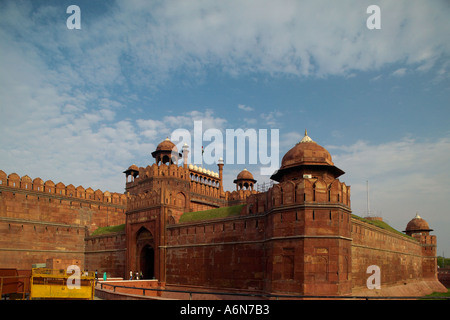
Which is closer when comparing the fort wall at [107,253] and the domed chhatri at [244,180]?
the fort wall at [107,253]

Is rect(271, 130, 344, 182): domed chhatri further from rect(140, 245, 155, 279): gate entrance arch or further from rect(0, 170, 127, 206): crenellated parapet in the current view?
rect(0, 170, 127, 206): crenellated parapet

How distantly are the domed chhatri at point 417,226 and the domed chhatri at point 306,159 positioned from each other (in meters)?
29.4

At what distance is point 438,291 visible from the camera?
45156 mm

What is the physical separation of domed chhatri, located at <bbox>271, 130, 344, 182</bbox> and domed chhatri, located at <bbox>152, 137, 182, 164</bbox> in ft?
63.0

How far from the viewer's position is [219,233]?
27016mm

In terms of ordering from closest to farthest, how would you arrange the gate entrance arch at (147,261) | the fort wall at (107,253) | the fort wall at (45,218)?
the gate entrance arch at (147,261), the fort wall at (45,218), the fort wall at (107,253)

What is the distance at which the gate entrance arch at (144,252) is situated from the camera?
109 ft

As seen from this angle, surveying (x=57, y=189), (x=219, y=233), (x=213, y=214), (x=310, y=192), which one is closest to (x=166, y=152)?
(x=57, y=189)

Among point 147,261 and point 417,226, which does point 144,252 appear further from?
point 417,226

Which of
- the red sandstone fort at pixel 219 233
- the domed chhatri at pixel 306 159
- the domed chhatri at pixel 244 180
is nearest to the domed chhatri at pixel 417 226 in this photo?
the red sandstone fort at pixel 219 233

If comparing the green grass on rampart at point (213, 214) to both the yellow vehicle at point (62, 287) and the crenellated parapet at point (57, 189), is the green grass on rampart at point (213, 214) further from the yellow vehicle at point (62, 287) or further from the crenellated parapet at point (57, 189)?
the crenellated parapet at point (57, 189)
